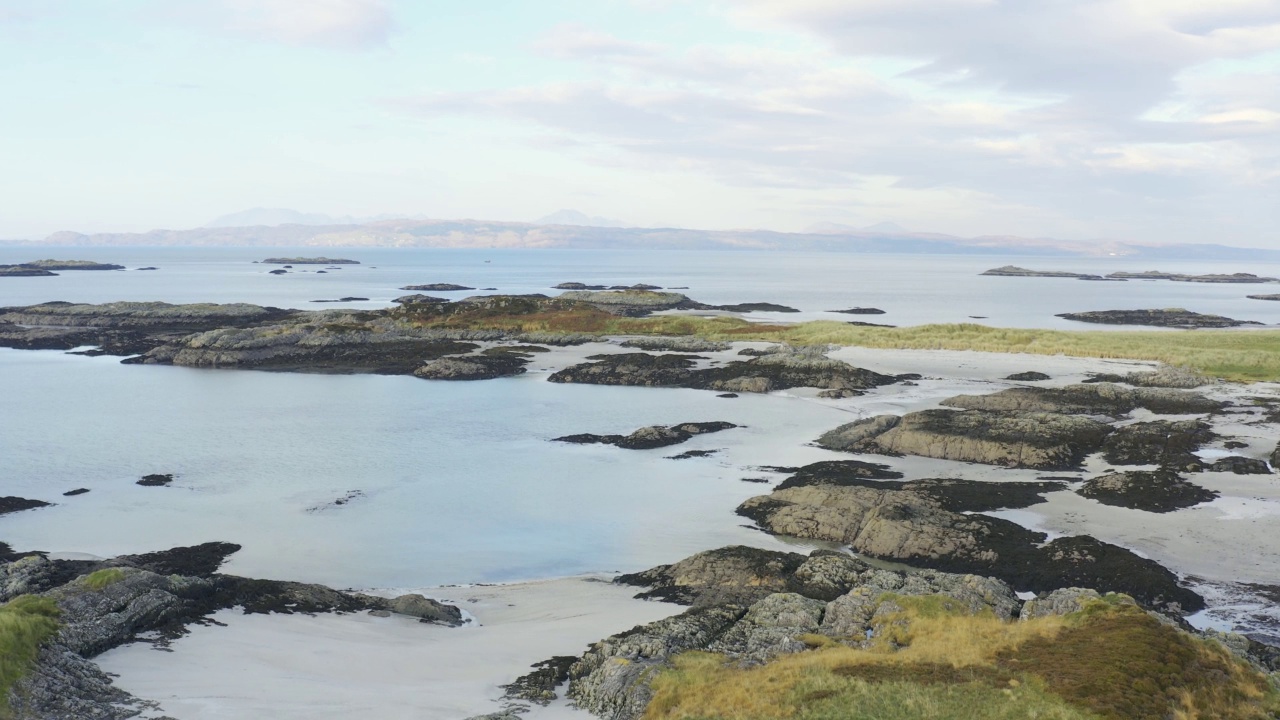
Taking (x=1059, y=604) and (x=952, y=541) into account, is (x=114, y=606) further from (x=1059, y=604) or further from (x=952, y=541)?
(x=952, y=541)

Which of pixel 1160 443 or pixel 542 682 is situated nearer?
pixel 542 682

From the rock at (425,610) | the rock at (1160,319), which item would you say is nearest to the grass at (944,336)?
the rock at (1160,319)

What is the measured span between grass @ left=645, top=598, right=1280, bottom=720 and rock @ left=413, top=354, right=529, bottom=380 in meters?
45.9

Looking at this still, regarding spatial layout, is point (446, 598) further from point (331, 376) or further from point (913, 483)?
point (331, 376)

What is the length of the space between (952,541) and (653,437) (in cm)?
1752

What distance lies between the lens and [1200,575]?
23438mm

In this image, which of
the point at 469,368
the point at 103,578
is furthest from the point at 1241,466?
the point at 469,368

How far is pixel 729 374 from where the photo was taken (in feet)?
192

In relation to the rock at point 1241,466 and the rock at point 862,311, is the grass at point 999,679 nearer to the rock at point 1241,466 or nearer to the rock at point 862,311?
the rock at point 1241,466

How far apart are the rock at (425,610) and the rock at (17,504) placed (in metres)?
16.4

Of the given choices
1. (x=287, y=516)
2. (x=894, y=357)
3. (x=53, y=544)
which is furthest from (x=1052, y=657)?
(x=894, y=357)

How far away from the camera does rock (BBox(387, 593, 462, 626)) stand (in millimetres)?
21156

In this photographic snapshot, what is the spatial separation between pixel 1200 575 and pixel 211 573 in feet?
84.5

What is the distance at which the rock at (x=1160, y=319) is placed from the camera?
9600 centimetres
